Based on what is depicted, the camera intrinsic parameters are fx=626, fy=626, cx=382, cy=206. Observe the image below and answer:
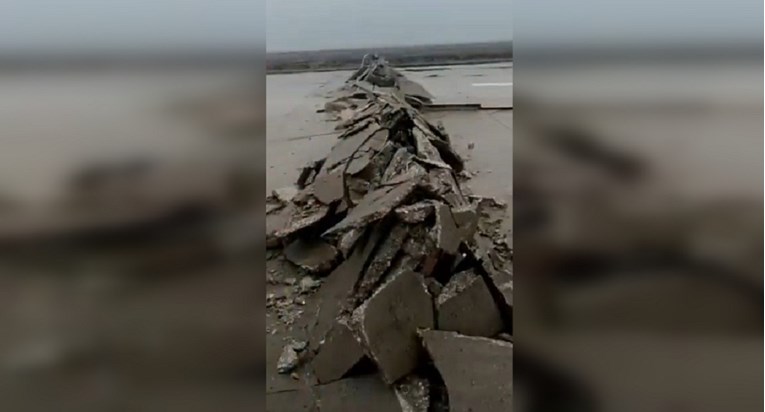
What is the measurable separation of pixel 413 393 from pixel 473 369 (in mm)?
120

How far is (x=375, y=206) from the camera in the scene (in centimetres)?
113

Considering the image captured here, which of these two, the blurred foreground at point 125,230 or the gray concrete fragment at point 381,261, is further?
the gray concrete fragment at point 381,261

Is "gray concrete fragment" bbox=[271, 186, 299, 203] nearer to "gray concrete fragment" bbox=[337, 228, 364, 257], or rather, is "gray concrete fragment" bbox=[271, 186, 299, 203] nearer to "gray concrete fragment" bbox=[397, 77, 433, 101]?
"gray concrete fragment" bbox=[337, 228, 364, 257]

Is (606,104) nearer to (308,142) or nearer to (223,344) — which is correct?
(308,142)

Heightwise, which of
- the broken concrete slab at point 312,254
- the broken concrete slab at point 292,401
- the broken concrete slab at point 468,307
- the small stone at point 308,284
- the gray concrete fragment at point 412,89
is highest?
the gray concrete fragment at point 412,89

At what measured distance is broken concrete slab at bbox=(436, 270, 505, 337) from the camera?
1093 millimetres

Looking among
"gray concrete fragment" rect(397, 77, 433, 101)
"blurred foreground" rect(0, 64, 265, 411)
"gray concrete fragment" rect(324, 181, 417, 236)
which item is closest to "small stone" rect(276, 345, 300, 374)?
"blurred foreground" rect(0, 64, 265, 411)

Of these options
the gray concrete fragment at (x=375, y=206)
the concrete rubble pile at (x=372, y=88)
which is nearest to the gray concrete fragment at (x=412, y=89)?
the concrete rubble pile at (x=372, y=88)

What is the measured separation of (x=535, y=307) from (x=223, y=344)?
508mm

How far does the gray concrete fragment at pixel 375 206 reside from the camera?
1115mm

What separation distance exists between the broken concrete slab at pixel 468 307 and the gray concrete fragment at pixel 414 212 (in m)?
0.13

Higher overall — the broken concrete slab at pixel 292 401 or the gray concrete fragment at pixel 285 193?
the gray concrete fragment at pixel 285 193

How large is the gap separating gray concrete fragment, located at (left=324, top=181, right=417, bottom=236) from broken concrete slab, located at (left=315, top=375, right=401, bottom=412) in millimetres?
274

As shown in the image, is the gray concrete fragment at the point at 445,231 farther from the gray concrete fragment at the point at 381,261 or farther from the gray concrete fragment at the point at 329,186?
the gray concrete fragment at the point at 329,186
